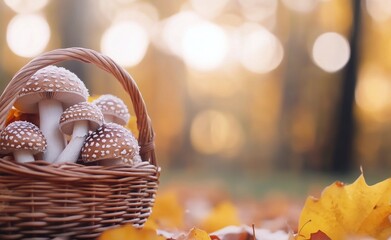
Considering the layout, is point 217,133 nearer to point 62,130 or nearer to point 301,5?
point 301,5

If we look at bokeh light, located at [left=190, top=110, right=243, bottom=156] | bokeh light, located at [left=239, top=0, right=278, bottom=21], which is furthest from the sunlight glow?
bokeh light, located at [left=190, top=110, right=243, bottom=156]

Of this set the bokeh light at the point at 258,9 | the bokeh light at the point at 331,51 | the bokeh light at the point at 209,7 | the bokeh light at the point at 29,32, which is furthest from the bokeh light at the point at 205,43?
the bokeh light at the point at 29,32

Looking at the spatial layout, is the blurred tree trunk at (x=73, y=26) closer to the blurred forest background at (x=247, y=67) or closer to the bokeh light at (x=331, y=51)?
the blurred forest background at (x=247, y=67)

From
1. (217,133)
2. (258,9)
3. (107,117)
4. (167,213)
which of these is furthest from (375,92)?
(107,117)

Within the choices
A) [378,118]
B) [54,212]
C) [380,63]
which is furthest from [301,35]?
[54,212]

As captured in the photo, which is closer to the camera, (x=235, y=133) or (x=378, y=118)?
(x=378, y=118)

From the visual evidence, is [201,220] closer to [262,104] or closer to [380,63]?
[380,63]

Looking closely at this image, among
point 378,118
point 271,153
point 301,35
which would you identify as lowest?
point 271,153
